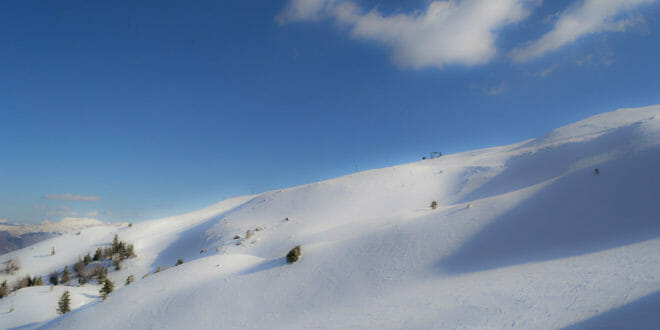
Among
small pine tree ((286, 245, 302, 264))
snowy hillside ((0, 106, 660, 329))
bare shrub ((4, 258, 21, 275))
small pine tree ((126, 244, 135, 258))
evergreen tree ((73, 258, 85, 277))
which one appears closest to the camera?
snowy hillside ((0, 106, 660, 329))

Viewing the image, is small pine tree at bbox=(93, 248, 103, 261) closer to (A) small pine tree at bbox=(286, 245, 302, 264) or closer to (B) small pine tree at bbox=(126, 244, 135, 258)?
(B) small pine tree at bbox=(126, 244, 135, 258)

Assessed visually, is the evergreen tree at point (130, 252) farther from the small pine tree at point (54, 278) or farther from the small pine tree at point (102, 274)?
the small pine tree at point (54, 278)

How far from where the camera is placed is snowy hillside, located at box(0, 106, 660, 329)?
619 cm

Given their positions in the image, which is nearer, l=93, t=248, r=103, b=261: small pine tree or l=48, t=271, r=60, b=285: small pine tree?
l=48, t=271, r=60, b=285: small pine tree

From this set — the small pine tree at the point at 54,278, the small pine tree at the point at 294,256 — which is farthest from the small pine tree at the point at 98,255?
the small pine tree at the point at 294,256

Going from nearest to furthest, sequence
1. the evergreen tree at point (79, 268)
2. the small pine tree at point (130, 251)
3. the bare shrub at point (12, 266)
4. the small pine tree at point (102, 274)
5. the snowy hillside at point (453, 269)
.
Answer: the snowy hillside at point (453, 269), the small pine tree at point (102, 274), the evergreen tree at point (79, 268), the bare shrub at point (12, 266), the small pine tree at point (130, 251)

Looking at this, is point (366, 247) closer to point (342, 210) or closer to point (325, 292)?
point (325, 292)

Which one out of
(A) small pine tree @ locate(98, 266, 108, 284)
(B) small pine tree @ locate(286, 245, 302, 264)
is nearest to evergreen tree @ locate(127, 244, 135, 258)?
(A) small pine tree @ locate(98, 266, 108, 284)

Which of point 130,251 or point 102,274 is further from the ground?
point 130,251

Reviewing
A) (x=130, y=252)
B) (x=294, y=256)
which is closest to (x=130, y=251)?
(x=130, y=252)

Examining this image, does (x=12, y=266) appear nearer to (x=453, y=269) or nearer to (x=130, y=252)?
(x=130, y=252)

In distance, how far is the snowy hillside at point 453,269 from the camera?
619 cm

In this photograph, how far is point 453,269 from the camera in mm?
9523

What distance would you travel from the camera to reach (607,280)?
20.3 feet
